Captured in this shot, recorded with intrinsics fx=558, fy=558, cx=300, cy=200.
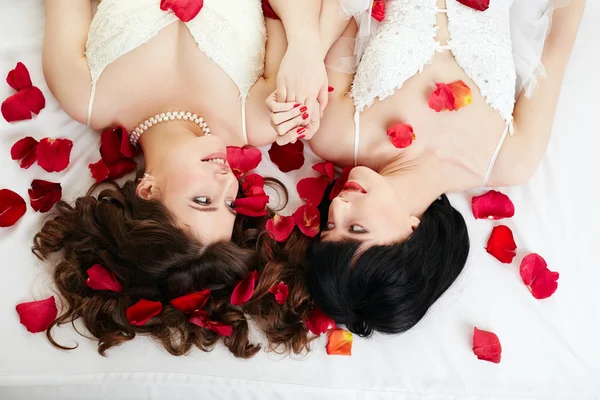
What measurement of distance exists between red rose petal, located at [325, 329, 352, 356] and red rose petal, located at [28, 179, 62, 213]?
977mm

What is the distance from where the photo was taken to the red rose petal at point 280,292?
5.49 feet

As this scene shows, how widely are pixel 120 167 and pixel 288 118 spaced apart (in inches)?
23.9

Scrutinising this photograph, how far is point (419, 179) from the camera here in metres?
1.76

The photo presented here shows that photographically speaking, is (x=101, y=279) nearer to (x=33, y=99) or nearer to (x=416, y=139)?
(x=33, y=99)

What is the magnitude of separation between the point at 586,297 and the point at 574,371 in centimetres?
25

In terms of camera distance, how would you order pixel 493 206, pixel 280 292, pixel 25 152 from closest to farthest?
pixel 280 292 → pixel 25 152 → pixel 493 206

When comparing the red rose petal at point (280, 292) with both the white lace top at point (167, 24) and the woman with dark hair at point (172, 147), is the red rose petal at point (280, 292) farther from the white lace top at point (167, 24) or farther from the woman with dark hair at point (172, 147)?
the white lace top at point (167, 24)

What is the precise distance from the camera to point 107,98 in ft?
5.63

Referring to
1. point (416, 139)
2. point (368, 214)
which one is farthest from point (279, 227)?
point (416, 139)

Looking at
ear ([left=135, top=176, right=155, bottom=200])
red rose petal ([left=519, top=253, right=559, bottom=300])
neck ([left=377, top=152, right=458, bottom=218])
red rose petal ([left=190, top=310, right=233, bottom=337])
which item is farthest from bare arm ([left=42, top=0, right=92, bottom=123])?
red rose petal ([left=519, top=253, right=559, bottom=300])

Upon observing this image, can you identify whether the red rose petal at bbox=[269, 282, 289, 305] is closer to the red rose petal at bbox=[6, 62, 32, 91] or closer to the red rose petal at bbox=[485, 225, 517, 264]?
the red rose petal at bbox=[485, 225, 517, 264]

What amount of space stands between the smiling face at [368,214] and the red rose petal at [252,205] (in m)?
0.22

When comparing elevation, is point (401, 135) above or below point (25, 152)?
above

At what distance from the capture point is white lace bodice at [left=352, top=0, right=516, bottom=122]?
1.74 m
